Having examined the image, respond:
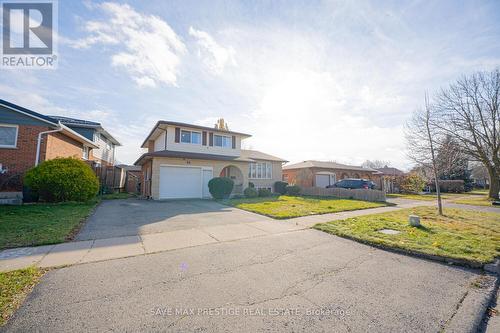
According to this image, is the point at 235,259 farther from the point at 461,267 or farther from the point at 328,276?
the point at 461,267

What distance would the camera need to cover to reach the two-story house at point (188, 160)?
15125 millimetres

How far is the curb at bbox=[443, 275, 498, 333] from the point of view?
8.50ft

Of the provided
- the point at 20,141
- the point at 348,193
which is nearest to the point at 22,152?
the point at 20,141

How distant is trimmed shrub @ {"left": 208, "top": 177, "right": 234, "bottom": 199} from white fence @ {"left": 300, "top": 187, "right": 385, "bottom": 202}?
34.3 ft

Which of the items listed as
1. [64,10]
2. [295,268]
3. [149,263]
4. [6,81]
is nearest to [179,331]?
[149,263]

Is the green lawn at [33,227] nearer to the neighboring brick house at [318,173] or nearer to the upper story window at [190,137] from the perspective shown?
the upper story window at [190,137]

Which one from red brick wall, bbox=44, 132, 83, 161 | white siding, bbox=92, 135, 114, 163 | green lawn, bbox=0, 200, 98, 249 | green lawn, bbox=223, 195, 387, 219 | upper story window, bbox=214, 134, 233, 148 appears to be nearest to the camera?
green lawn, bbox=0, 200, 98, 249

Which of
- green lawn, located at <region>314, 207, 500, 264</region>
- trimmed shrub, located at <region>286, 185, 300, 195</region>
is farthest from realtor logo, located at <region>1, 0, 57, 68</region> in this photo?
trimmed shrub, located at <region>286, 185, 300, 195</region>

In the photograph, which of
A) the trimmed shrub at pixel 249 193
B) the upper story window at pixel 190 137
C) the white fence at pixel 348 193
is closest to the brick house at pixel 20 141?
the upper story window at pixel 190 137

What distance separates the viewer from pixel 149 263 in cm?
408

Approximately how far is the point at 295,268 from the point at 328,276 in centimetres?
Answer: 61

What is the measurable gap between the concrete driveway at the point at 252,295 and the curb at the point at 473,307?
0.02m

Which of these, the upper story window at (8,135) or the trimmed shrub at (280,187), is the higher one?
the upper story window at (8,135)

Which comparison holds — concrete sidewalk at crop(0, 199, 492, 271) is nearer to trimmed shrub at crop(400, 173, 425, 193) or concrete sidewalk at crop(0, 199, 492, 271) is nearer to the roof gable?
the roof gable
